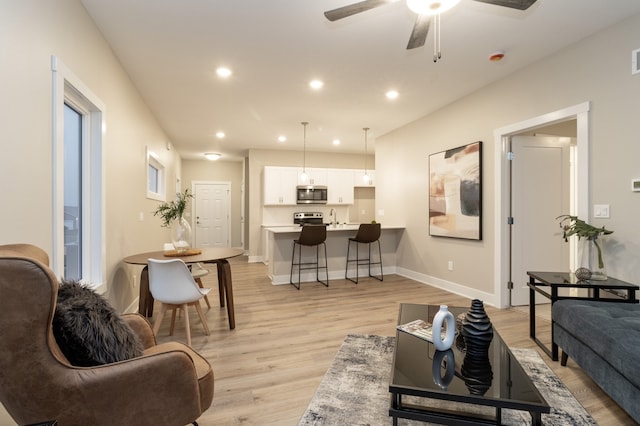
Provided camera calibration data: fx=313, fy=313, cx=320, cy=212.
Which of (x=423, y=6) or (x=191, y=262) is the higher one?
(x=423, y=6)

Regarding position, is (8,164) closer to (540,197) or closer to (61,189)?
(61,189)

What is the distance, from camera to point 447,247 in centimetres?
451

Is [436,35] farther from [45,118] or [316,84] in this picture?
[45,118]

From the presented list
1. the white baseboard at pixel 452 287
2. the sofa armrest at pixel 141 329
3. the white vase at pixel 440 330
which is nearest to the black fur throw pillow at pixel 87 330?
the sofa armrest at pixel 141 329

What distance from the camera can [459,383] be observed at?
4.58 feet

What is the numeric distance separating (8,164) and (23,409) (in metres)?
1.12

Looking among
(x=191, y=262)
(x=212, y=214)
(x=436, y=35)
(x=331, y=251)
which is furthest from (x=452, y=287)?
(x=212, y=214)

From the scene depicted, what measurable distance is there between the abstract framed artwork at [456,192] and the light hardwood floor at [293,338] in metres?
0.93

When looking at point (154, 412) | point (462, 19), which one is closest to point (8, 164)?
point (154, 412)

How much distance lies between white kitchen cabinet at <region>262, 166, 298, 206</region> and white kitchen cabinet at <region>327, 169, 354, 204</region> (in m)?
0.85

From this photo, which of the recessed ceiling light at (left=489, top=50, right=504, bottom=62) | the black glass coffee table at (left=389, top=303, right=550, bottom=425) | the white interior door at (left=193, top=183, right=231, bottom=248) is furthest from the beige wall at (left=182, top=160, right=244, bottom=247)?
the black glass coffee table at (left=389, top=303, right=550, bottom=425)

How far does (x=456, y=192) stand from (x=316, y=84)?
235 cm

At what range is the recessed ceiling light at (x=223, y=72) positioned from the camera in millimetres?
3299

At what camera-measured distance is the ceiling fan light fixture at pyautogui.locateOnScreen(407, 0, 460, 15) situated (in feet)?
5.51
